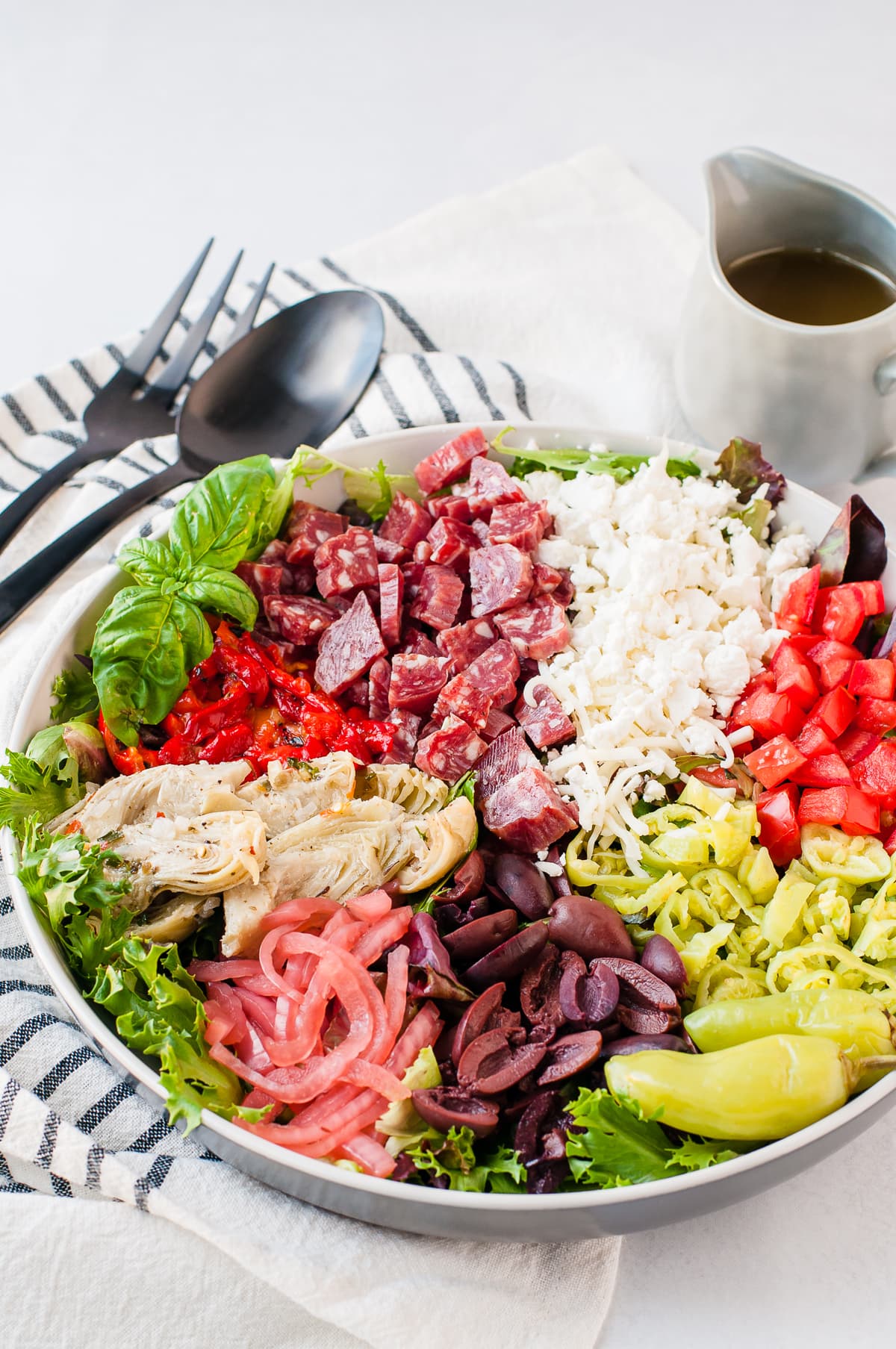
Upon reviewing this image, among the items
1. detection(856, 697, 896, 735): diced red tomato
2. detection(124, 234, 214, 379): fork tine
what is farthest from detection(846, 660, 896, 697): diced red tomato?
detection(124, 234, 214, 379): fork tine

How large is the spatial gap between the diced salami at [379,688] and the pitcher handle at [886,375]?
171cm

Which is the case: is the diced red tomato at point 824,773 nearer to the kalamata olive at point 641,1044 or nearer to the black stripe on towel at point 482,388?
the kalamata olive at point 641,1044

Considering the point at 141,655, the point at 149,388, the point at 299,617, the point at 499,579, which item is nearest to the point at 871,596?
the point at 499,579

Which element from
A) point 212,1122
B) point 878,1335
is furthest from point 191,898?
point 878,1335

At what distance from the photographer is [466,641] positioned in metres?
3.11

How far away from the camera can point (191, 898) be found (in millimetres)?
2584

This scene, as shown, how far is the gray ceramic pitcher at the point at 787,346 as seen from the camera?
3.39 m

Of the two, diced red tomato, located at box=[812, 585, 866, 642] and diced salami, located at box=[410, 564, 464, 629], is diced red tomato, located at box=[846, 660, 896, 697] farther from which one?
diced salami, located at box=[410, 564, 464, 629]

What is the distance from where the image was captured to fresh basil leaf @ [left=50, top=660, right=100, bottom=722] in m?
3.00

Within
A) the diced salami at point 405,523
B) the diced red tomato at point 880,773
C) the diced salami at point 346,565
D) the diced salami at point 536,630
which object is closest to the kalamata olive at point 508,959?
the diced salami at point 536,630

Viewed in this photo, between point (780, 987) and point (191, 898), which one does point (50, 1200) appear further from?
point (780, 987)

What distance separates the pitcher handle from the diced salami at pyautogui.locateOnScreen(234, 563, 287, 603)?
1.86 meters

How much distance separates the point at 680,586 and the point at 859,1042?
1.28 m

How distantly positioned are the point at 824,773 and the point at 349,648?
1280mm
